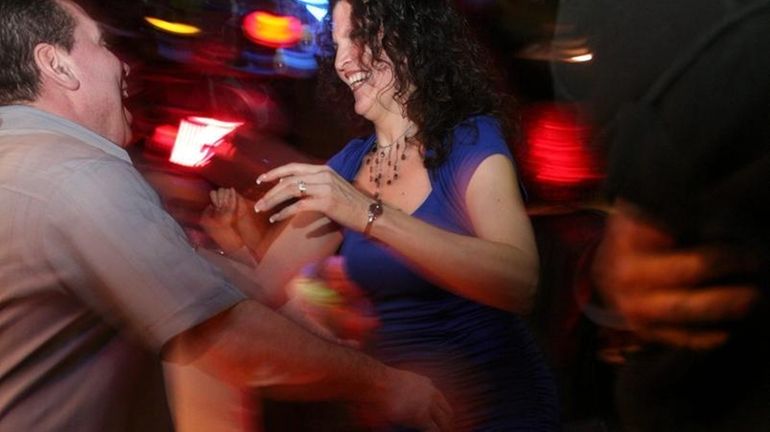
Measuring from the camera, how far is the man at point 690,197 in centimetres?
100

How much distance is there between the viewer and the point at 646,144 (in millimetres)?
1062

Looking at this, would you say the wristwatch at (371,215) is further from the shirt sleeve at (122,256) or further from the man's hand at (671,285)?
the man's hand at (671,285)

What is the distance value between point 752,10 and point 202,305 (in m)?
0.99

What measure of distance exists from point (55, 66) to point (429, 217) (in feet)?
2.98

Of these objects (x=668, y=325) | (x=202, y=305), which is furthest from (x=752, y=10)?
(x=202, y=305)

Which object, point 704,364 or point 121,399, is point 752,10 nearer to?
point 704,364

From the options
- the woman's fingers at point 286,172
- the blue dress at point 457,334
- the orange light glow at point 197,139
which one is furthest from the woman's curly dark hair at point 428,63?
the orange light glow at point 197,139

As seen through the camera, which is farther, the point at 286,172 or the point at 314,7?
the point at 314,7

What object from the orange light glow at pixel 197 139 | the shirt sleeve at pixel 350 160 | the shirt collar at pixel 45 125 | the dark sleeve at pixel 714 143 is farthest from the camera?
the orange light glow at pixel 197 139

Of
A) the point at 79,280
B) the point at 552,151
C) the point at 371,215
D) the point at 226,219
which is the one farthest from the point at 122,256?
the point at 552,151

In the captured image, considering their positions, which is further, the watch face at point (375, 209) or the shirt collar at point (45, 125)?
the watch face at point (375, 209)

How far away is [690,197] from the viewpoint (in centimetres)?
104

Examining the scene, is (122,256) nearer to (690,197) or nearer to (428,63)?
(690,197)

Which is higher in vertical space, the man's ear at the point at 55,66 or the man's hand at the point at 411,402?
the man's ear at the point at 55,66
